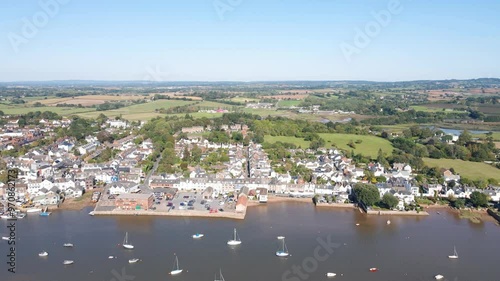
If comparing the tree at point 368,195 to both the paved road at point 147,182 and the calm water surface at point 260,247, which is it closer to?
the calm water surface at point 260,247

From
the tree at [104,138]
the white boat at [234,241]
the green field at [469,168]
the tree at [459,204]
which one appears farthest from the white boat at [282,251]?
the tree at [104,138]

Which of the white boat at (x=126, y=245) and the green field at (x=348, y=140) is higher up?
the green field at (x=348, y=140)

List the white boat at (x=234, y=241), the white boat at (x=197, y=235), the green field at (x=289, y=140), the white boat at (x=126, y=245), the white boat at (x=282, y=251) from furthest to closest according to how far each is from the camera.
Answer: the green field at (x=289, y=140) → the white boat at (x=197, y=235) → the white boat at (x=234, y=241) → the white boat at (x=126, y=245) → the white boat at (x=282, y=251)

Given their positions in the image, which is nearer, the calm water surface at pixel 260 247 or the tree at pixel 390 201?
the calm water surface at pixel 260 247

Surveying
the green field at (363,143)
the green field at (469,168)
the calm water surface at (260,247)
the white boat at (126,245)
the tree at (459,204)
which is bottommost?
the calm water surface at (260,247)

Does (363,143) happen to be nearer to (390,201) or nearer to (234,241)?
(390,201)

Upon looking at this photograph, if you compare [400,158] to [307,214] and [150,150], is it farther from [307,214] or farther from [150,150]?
[150,150]

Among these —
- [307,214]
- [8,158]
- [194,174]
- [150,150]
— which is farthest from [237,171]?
[8,158]

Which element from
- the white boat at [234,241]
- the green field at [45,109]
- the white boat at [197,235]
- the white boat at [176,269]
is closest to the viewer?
the white boat at [176,269]
